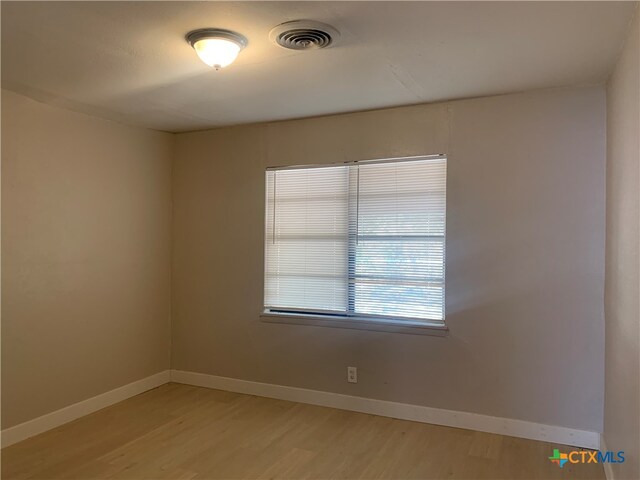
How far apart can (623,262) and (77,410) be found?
3890mm

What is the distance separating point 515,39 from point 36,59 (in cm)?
262

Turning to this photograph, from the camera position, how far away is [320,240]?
4078 millimetres

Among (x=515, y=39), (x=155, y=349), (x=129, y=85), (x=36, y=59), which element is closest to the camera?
(x=515, y=39)

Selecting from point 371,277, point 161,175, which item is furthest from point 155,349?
point 371,277

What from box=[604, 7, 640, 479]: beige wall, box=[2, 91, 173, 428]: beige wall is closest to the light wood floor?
box=[2, 91, 173, 428]: beige wall

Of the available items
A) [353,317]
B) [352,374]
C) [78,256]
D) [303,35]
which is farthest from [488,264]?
[78,256]

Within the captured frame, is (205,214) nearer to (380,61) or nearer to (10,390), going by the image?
(10,390)

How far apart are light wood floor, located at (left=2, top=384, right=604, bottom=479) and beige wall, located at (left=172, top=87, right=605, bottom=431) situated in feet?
1.01

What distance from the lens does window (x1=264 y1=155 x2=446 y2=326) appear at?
3668mm

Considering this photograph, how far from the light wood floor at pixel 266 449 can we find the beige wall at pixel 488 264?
0.31m

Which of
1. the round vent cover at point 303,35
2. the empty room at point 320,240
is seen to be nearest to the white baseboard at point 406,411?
the empty room at point 320,240

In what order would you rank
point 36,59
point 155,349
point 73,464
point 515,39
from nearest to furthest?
1. point 515,39
2. point 36,59
3. point 73,464
4. point 155,349

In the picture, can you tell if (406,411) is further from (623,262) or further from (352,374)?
(623,262)

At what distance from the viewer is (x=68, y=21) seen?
7.42 ft
